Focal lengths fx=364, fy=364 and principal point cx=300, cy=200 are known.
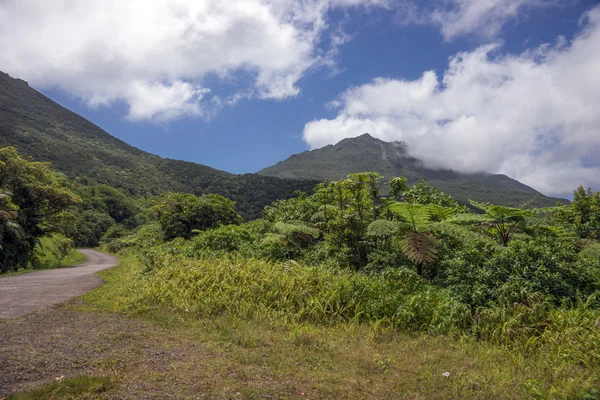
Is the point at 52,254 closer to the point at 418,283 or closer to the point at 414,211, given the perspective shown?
the point at 414,211

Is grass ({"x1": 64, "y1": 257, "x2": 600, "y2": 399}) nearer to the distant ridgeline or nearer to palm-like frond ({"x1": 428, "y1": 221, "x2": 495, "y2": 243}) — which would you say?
palm-like frond ({"x1": 428, "y1": 221, "x2": 495, "y2": 243})

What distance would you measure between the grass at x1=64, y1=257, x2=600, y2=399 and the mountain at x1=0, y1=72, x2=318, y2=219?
52158mm

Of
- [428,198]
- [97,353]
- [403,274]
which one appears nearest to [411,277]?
[403,274]

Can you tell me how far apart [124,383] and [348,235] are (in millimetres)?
7296

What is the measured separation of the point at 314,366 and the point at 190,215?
2388 cm

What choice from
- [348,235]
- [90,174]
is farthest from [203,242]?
[90,174]

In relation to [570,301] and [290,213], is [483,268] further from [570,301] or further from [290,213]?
[290,213]

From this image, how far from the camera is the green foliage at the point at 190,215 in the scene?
2659cm

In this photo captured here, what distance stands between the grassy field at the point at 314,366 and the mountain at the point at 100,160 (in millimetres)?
52215

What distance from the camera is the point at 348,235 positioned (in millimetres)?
10172

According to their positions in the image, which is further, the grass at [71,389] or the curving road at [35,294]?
the curving road at [35,294]

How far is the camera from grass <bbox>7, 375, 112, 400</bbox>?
3226 millimetres

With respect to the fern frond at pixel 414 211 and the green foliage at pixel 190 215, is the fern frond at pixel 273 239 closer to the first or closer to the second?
the fern frond at pixel 414 211

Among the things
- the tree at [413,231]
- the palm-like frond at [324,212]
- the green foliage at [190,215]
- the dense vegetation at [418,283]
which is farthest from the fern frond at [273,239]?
the green foliage at [190,215]
